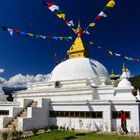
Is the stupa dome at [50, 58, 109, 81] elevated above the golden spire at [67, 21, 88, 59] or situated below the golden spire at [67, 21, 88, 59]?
below

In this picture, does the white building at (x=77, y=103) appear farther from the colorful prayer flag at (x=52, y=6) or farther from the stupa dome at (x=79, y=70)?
the colorful prayer flag at (x=52, y=6)

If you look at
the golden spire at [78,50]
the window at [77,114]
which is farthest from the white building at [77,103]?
the golden spire at [78,50]

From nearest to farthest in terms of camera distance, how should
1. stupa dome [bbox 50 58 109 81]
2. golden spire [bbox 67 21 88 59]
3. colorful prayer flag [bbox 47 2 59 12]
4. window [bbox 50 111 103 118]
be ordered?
colorful prayer flag [bbox 47 2 59 12] → window [bbox 50 111 103 118] → stupa dome [bbox 50 58 109 81] → golden spire [bbox 67 21 88 59]

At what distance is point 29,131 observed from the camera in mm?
20656

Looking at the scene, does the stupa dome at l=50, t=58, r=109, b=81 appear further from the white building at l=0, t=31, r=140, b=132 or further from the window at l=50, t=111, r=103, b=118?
the window at l=50, t=111, r=103, b=118

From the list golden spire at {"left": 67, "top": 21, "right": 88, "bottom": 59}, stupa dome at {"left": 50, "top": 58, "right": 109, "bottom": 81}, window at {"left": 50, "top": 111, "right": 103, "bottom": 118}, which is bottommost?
window at {"left": 50, "top": 111, "right": 103, "bottom": 118}

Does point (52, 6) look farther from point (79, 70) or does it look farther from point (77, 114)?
point (79, 70)

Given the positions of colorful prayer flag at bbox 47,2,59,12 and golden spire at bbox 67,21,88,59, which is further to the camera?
golden spire at bbox 67,21,88,59

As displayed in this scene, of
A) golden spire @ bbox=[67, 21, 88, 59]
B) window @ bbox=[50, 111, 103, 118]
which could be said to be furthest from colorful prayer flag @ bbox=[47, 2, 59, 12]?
golden spire @ bbox=[67, 21, 88, 59]

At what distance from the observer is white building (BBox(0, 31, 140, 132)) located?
68.2ft

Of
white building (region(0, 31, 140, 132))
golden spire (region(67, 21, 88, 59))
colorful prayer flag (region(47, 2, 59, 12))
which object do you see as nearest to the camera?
colorful prayer flag (region(47, 2, 59, 12))

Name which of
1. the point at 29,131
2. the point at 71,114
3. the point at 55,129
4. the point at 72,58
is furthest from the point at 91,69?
the point at 29,131

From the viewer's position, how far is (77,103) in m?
22.5

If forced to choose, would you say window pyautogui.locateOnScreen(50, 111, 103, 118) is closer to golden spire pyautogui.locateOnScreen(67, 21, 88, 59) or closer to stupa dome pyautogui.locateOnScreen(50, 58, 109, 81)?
stupa dome pyautogui.locateOnScreen(50, 58, 109, 81)
